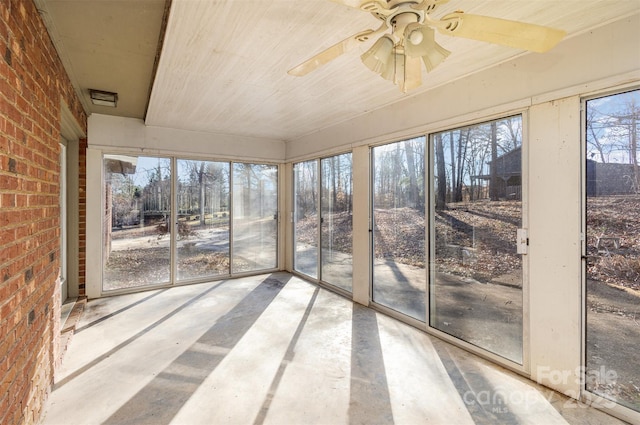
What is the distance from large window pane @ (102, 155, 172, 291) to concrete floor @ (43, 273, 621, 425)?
0.98 m

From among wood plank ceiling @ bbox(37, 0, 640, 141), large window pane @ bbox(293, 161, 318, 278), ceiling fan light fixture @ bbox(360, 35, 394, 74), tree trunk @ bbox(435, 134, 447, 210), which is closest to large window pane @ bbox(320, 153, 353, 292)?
large window pane @ bbox(293, 161, 318, 278)

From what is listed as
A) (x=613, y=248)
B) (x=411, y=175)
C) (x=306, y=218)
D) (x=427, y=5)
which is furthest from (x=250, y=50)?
(x=306, y=218)

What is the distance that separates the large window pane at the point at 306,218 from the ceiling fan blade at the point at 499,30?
3.74 meters

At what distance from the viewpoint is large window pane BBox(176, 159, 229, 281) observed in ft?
16.4

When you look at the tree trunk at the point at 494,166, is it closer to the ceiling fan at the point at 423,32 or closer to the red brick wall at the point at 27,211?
the ceiling fan at the point at 423,32

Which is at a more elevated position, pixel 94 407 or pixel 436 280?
pixel 436 280

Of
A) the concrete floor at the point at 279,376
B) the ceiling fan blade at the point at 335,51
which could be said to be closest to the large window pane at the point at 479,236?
the concrete floor at the point at 279,376

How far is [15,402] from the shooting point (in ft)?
4.92

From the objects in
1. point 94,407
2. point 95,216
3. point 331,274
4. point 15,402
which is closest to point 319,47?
point 15,402

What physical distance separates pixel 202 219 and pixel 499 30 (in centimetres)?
479

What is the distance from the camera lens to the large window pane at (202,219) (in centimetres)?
500

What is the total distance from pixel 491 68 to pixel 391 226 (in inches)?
74.0

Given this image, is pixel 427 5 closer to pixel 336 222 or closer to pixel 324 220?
pixel 336 222

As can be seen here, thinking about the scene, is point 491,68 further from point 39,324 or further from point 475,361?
point 39,324
